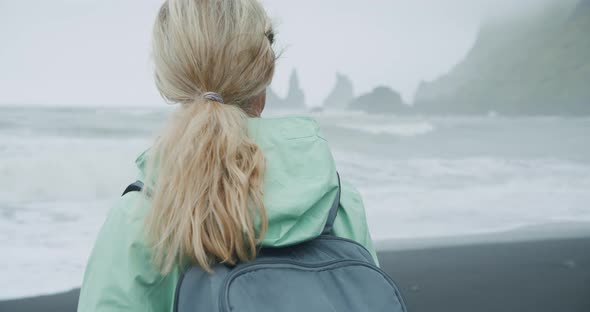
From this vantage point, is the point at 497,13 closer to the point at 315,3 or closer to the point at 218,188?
the point at 315,3

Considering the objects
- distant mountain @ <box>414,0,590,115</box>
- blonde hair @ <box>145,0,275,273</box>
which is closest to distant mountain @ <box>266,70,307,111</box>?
distant mountain @ <box>414,0,590,115</box>

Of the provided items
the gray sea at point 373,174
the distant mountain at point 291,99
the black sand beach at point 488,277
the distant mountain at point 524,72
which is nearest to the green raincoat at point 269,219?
the black sand beach at point 488,277

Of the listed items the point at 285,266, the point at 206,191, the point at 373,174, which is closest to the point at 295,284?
the point at 285,266

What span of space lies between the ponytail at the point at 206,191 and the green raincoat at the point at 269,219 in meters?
0.02

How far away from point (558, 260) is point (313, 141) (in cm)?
274

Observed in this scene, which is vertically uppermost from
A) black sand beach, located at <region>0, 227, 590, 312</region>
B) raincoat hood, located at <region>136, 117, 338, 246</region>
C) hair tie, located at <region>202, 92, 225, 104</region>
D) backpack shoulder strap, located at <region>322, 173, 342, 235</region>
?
hair tie, located at <region>202, 92, 225, 104</region>

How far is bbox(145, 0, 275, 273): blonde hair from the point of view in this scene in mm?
589

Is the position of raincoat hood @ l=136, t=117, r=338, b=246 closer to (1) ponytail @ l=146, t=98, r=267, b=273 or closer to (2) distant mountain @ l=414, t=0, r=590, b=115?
(1) ponytail @ l=146, t=98, r=267, b=273

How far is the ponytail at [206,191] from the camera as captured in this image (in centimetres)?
59

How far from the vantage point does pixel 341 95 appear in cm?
729

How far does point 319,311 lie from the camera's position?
566 mm

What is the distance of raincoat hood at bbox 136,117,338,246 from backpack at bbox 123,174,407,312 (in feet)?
0.09

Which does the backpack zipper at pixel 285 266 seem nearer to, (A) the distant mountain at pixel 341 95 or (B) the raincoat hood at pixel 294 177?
(B) the raincoat hood at pixel 294 177

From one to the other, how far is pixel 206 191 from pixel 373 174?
17.8 ft
